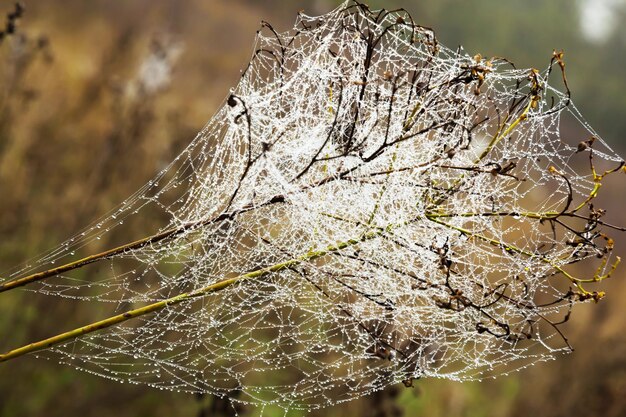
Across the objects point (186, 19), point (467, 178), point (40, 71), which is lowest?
point (467, 178)

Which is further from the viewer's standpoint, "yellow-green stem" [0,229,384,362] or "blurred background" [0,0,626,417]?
"blurred background" [0,0,626,417]

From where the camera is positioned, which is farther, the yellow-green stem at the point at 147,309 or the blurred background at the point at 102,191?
the blurred background at the point at 102,191

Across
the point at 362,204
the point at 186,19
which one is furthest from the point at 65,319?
the point at 186,19

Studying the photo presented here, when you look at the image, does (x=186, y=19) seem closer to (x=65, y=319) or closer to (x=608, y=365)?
(x=65, y=319)

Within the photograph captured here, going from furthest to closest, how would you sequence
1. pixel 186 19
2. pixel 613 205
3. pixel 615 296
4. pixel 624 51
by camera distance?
1. pixel 624 51
2. pixel 613 205
3. pixel 186 19
4. pixel 615 296

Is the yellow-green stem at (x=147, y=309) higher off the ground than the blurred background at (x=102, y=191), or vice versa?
the blurred background at (x=102, y=191)

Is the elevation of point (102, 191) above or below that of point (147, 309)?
above

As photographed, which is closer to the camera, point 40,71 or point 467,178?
point 467,178

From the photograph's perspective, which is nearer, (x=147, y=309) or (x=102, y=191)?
(x=147, y=309)

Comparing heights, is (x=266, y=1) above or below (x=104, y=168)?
above

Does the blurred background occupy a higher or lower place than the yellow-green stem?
higher

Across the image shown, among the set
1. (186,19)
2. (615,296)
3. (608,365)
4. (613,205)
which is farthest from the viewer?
(613,205)
